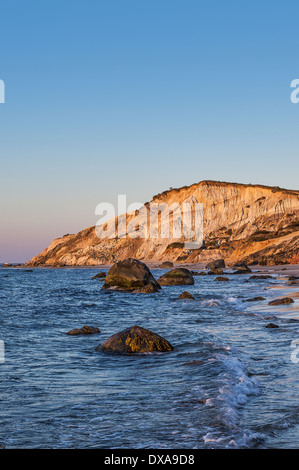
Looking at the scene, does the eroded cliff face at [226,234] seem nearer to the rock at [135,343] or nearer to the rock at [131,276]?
the rock at [131,276]

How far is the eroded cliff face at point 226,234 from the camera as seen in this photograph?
74.0 meters

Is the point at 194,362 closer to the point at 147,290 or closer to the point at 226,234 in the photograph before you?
the point at 147,290

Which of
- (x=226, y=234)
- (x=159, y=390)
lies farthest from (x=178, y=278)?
(x=226, y=234)

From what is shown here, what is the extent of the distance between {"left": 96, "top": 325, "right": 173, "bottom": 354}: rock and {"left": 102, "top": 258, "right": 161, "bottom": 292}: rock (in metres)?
20.9

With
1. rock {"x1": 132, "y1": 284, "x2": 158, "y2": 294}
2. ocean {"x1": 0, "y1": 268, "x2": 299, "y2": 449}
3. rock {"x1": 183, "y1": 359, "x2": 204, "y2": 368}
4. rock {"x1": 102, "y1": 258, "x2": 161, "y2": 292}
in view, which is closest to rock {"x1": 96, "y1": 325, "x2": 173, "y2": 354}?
ocean {"x1": 0, "y1": 268, "x2": 299, "y2": 449}

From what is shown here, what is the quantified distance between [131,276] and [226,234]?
65395 millimetres

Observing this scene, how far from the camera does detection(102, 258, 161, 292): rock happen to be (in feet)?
114

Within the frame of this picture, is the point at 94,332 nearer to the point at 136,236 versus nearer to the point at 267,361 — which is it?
the point at 267,361

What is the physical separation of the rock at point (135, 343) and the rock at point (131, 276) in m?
20.9

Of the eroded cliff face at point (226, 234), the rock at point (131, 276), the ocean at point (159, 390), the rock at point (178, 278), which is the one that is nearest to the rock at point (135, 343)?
the ocean at point (159, 390)

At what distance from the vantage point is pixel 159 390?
339 inches

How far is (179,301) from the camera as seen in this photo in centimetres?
2730

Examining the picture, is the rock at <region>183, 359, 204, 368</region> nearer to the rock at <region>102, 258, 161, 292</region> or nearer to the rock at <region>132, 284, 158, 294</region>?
the rock at <region>132, 284, 158, 294</region>
